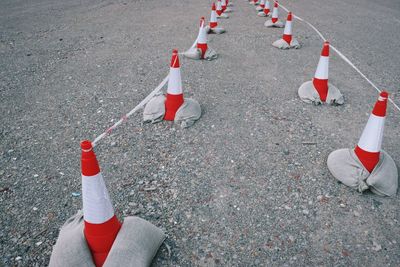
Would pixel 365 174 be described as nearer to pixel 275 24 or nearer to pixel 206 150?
pixel 206 150

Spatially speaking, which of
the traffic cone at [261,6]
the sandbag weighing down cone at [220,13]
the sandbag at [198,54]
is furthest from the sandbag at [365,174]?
the traffic cone at [261,6]

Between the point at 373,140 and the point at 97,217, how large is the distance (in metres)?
2.83

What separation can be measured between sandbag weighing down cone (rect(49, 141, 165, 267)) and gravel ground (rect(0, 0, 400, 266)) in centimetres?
25

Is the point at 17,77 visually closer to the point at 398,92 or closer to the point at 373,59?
the point at 398,92

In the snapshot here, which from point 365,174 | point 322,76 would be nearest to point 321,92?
point 322,76

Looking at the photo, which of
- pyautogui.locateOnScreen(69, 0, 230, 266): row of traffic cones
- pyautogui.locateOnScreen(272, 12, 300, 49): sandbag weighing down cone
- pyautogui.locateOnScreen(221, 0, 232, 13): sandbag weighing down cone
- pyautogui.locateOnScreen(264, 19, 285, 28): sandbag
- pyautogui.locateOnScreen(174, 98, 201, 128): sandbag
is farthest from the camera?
pyautogui.locateOnScreen(221, 0, 232, 13): sandbag weighing down cone

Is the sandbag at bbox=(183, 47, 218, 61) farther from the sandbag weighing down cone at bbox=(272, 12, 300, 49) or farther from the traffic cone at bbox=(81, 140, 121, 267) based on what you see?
the traffic cone at bbox=(81, 140, 121, 267)

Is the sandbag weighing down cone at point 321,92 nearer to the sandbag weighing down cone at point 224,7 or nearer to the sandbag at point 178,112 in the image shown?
the sandbag at point 178,112

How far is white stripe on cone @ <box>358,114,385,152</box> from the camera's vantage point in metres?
3.36

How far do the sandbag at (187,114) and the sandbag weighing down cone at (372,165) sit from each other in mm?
1986

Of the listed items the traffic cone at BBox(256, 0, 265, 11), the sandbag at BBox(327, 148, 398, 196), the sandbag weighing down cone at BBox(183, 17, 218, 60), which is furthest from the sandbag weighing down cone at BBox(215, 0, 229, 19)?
the sandbag at BBox(327, 148, 398, 196)

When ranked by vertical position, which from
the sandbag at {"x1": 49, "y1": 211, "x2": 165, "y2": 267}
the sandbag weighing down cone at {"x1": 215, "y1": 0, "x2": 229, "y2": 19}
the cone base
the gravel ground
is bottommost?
the gravel ground

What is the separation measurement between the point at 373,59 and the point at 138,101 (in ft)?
17.9

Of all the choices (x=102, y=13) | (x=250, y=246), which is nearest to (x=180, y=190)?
(x=250, y=246)
